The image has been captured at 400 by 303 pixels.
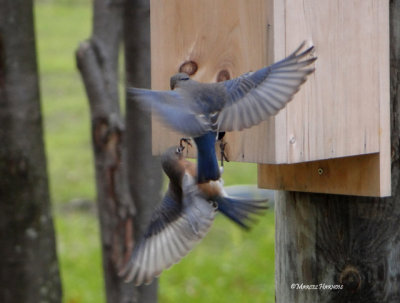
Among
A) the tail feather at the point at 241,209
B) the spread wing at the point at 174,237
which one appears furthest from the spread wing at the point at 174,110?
the tail feather at the point at 241,209

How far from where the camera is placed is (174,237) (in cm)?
270

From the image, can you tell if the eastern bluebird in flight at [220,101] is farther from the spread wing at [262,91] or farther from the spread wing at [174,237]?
the spread wing at [174,237]

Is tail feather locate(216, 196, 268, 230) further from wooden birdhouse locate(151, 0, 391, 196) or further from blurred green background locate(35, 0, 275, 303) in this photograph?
blurred green background locate(35, 0, 275, 303)

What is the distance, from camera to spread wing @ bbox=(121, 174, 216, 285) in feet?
8.77

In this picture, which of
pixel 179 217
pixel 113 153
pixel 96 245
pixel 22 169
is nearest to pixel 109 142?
pixel 113 153

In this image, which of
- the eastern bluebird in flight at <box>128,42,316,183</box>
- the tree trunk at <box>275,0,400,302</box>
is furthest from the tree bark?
the eastern bluebird in flight at <box>128,42,316,183</box>

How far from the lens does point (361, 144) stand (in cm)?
269

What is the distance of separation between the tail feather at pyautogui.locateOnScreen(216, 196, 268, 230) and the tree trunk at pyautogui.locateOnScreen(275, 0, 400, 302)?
0.13 metres

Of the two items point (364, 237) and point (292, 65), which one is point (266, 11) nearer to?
point (292, 65)

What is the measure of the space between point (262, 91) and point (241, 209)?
1.96ft

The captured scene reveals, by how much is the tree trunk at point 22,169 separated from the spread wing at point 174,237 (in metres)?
1.27

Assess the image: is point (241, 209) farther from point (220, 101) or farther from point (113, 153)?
point (113, 153)

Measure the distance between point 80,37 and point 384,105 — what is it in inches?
516

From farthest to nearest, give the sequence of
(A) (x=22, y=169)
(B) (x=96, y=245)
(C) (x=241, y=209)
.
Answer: (B) (x=96, y=245) → (A) (x=22, y=169) → (C) (x=241, y=209)
